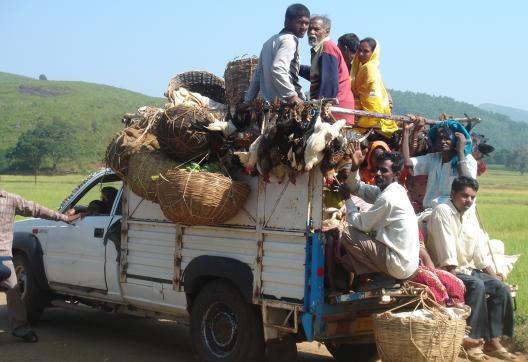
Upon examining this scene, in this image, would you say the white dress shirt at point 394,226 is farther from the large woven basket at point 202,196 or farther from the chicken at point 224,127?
the chicken at point 224,127

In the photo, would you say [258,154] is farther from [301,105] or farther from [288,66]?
[288,66]

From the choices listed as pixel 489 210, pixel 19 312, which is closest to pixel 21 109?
pixel 489 210

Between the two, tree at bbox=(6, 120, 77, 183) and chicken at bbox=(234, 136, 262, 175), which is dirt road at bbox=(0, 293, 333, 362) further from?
tree at bbox=(6, 120, 77, 183)

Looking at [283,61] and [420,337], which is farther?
[283,61]

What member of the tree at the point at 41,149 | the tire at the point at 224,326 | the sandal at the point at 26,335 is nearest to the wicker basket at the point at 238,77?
the tire at the point at 224,326

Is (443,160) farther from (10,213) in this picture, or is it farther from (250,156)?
(10,213)

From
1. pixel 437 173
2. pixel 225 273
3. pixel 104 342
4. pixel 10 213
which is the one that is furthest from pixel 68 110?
pixel 225 273

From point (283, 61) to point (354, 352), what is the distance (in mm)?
2715

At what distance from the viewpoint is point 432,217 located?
259 inches

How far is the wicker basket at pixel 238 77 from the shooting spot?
7.83 m

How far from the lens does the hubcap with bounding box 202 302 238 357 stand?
6.47m

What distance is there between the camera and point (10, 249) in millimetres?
7852

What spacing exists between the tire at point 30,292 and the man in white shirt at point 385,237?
13.8ft

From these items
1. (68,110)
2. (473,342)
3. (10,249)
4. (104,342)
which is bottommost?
(104,342)
